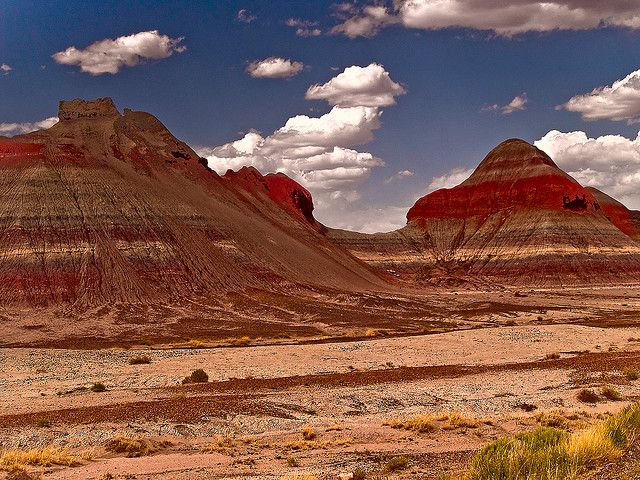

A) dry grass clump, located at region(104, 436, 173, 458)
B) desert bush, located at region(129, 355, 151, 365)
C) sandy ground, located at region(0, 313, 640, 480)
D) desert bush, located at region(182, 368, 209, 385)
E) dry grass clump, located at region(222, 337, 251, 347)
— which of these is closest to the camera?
sandy ground, located at region(0, 313, 640, 480)

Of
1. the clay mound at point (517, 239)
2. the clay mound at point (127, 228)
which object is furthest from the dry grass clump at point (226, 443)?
the clay mound at point (517, 239)

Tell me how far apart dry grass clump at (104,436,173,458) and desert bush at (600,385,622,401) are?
55.8 ft

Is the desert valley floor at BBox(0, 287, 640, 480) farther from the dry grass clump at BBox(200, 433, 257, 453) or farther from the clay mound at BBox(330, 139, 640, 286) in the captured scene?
the clay mound at BBox(330, 139, 640, 286)

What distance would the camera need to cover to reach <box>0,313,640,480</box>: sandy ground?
767 inches

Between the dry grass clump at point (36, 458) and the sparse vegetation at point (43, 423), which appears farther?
the sparse vegetation at point (43, 423)

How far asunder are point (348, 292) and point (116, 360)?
64.5 m

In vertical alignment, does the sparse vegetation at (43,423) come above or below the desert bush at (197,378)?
above

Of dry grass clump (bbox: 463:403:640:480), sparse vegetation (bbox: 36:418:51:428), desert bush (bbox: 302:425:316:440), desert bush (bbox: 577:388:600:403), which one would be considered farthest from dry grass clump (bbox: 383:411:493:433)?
sparse vegetation (bbox: 36:418:51:428)

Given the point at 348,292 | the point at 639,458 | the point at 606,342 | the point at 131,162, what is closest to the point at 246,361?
the point at 606,342

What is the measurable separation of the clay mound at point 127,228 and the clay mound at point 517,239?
41712 millimetres

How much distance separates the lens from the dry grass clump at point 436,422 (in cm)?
2282

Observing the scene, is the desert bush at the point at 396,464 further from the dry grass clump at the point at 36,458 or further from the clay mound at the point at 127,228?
the clay mound at the point at 127,228

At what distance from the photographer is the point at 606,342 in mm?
52969

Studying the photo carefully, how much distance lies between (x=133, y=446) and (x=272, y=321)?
206ft
